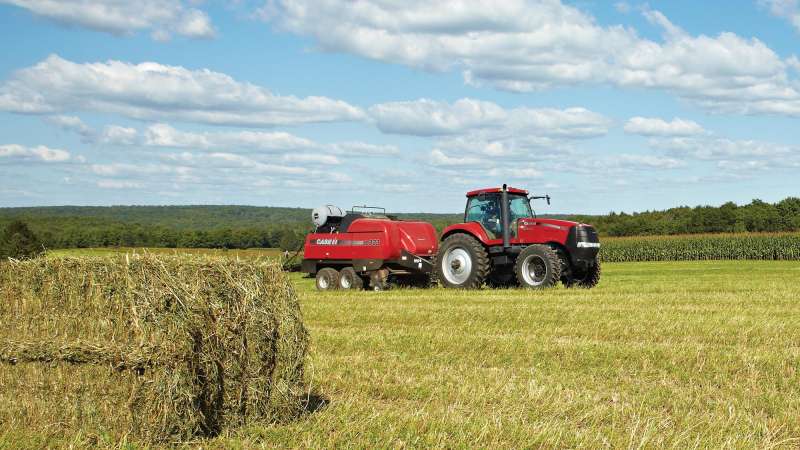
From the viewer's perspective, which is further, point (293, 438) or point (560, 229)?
point (560, 229)

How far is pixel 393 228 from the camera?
19.7m

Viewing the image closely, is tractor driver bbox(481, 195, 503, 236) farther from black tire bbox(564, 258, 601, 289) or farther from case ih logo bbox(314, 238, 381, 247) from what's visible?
case ih logo bbox(314, 238, 381, 247)

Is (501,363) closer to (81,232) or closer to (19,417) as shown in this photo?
(19,417)

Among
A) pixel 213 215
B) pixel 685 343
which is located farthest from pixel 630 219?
pixel 213 215

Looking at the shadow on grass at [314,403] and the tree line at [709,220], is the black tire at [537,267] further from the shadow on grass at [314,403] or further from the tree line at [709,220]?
the tree line at [709,220]

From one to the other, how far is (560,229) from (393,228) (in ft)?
13.8

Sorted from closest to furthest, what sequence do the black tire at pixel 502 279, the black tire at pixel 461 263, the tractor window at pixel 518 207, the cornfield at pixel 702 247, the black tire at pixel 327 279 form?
the black tire at pixel 461 263 < the tractor window at pixel 518 207 < the black tire at pixel 502 279 < the black tire at pixel 327 279 < the cornfield at pixel 702 247

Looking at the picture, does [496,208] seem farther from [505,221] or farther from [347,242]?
[347,242]

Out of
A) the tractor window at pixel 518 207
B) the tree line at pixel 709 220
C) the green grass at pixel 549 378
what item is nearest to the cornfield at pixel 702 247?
the tree line at pixel 709 220

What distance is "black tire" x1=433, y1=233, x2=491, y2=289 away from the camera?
1794 cm

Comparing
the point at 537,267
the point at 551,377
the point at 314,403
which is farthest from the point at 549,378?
the point at 537,267

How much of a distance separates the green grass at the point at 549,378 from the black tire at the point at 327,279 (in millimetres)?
6733

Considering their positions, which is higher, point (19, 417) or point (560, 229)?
point (560, 229)

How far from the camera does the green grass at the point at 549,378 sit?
5.45 meters
